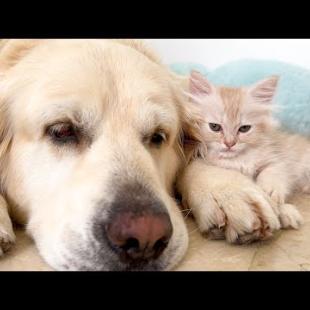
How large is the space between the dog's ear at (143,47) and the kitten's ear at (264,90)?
0.58 metres

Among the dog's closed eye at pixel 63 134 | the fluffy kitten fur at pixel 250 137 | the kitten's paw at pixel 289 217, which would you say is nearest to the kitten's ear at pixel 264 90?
the fluffy kitten fur at pixel 250 137

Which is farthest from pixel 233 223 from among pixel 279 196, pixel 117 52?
pixel 117 52

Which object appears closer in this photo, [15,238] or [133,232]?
[133,232]

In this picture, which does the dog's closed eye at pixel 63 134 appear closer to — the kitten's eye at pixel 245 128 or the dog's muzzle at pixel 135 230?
the dog's muzzle at pixel 135 230

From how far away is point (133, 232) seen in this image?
1.87 metres

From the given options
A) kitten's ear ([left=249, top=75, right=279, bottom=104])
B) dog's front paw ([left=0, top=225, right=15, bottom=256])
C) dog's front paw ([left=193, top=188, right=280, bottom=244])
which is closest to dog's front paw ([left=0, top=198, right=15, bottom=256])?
dog's front paw ([left=0, top=225, right=15, bottom=256])

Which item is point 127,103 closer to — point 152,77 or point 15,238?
point 152,77

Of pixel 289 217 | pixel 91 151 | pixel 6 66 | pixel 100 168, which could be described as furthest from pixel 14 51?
pixel 289 217

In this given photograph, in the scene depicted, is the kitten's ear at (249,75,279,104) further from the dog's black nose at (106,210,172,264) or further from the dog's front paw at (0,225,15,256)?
the dog's front paw at (0,225,15,256)

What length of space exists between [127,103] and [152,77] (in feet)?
0.99

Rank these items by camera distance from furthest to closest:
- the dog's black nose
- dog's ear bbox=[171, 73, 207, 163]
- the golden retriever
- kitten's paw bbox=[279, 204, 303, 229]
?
dog's ear bbox=[171, 73, 207, 163], kitten's paw bbox=[279, 204, 303, 229], the golden retriever, the dog's black nose

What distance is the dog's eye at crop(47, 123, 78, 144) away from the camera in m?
2.30

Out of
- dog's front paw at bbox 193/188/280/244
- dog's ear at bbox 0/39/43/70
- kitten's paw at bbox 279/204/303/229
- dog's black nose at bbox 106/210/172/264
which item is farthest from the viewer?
dog's ear at bbox 0/39/43/70

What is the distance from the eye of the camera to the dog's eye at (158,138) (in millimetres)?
2553
